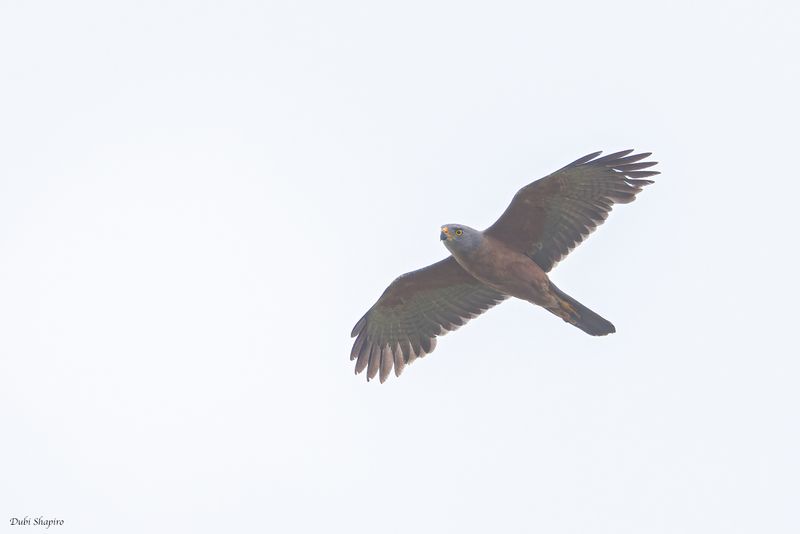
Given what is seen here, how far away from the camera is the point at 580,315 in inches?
625

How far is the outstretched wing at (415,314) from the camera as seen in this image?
659 inches

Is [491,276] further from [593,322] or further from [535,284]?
[593,322]

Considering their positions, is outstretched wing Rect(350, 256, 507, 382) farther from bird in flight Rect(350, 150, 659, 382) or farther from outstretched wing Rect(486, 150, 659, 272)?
outstretched wing Rect(486, 150, 659, 272)

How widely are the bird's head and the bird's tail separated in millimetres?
1339

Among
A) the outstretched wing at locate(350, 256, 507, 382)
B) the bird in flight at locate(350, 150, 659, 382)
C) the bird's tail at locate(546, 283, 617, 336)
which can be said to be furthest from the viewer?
the outstretched wing at locate(350, 256, 507, 382)

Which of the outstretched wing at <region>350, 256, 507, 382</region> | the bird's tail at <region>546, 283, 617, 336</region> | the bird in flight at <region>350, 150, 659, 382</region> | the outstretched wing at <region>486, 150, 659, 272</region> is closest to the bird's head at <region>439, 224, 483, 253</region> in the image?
the bird in flight at <region>350, 150, 659, 382</region>

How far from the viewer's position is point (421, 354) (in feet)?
57.5

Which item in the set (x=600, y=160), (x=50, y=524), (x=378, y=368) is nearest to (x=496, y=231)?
(x=600, y=160)

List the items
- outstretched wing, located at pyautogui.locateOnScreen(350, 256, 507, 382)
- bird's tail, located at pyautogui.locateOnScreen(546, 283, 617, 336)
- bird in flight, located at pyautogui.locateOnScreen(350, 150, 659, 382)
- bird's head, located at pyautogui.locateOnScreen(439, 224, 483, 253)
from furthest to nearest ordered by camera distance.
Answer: outstretched wing, located at pyautogui.locateOnScreen(350, 256, 507, 382), bird's tail, located at pyautogui.locateOnScreen(546, 283, 617, 336), bird in flight, located at pyautogui.locateOnScreen(350, 150, 659, 382), bird's head, located at pyautogui.locateOnScreen(439, 224, 483, 253)

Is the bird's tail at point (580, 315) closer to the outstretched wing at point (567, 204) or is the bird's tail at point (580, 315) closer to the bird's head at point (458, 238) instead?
the outstretched wing at point (567, 204)

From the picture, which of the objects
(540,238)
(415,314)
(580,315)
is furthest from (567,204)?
Result: (415,314)

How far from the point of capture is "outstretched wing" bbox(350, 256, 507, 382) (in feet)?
55.0

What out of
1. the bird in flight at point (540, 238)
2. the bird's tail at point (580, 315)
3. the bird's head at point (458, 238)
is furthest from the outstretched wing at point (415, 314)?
the bird's tail at point (580, 315)

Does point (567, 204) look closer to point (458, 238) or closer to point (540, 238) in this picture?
point (540, 238)
